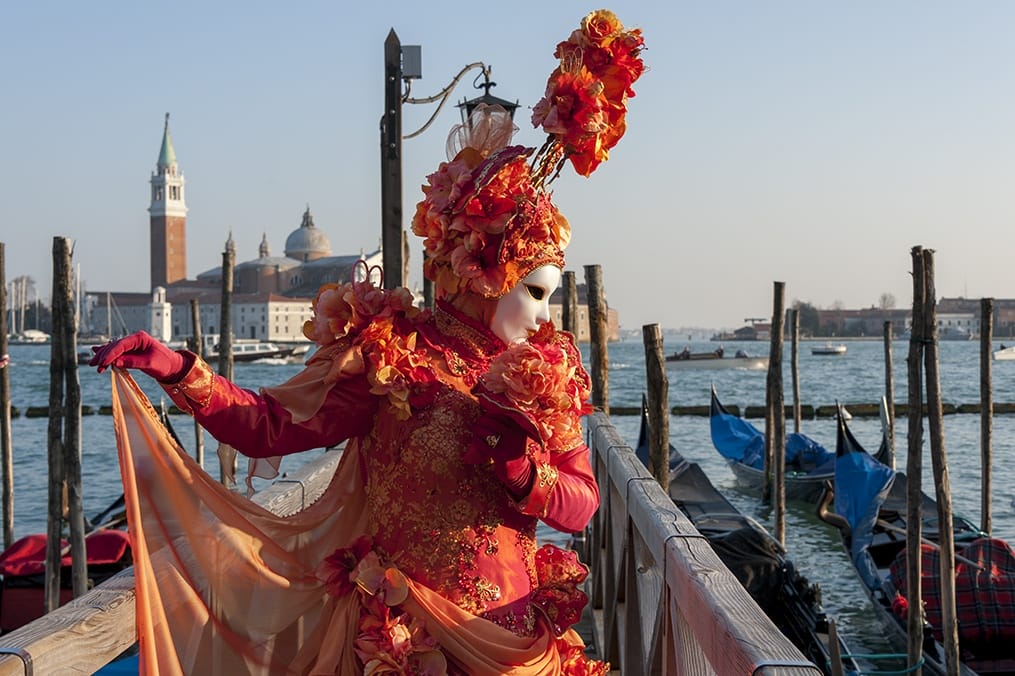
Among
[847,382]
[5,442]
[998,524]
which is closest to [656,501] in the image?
[5,442]

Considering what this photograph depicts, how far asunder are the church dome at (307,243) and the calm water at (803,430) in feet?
134

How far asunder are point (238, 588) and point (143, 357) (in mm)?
414

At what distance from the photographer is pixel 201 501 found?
1767 mm

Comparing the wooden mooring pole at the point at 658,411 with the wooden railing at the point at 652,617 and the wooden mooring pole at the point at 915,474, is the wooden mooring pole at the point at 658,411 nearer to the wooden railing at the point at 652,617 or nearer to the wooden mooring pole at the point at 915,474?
the wooden mooring pole at the point at 915,474

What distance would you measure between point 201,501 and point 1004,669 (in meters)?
4.89

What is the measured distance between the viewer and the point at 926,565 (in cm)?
643

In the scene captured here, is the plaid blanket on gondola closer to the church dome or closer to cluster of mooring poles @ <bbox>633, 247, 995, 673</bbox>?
cluster of mooring poles @ <bbox>633, 247, 995, 673</bbox>

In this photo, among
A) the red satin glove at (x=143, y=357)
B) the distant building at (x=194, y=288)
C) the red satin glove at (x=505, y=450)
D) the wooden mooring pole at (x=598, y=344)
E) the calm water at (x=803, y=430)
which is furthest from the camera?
the distant building at (x=194, y=288)

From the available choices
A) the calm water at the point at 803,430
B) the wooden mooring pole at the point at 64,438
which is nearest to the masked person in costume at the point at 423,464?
the wooden mooring pole at the point at 64,438

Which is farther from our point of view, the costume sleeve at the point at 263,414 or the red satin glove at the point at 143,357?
the costume sleeve at the point at 263,414

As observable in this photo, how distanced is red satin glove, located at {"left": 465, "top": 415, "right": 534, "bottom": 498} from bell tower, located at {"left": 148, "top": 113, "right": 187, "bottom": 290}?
93.2 m

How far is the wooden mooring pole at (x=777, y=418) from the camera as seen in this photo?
9656 mm

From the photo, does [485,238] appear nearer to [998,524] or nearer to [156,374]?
[156,374]

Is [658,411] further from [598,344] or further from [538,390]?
[538,390]
